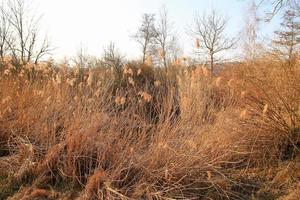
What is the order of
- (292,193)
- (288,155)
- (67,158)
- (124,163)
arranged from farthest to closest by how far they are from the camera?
(288,155), (67,158), (124,163), (292,193)

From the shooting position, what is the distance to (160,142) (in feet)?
13.4

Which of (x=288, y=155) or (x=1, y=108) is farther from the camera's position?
(x=1, y=108)

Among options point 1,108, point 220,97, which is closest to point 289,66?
point 220,97

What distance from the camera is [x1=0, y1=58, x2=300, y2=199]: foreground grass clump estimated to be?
3.98 metres

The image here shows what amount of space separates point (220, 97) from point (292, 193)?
1904 mm

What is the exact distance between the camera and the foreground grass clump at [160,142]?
13.1 ft

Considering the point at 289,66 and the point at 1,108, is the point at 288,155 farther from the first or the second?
the point at 1,108

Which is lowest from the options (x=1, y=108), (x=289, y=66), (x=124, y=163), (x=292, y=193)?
(x=292, y=193)

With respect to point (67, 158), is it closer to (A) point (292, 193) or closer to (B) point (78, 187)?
(B) point (78, 187)

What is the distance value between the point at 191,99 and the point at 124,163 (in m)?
1.45

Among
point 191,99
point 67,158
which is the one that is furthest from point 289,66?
point 67,158

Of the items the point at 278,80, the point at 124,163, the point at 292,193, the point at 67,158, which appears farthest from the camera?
the point at 278,80

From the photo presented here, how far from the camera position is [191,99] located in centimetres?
500

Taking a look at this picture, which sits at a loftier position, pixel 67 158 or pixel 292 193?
pixel 67 158
